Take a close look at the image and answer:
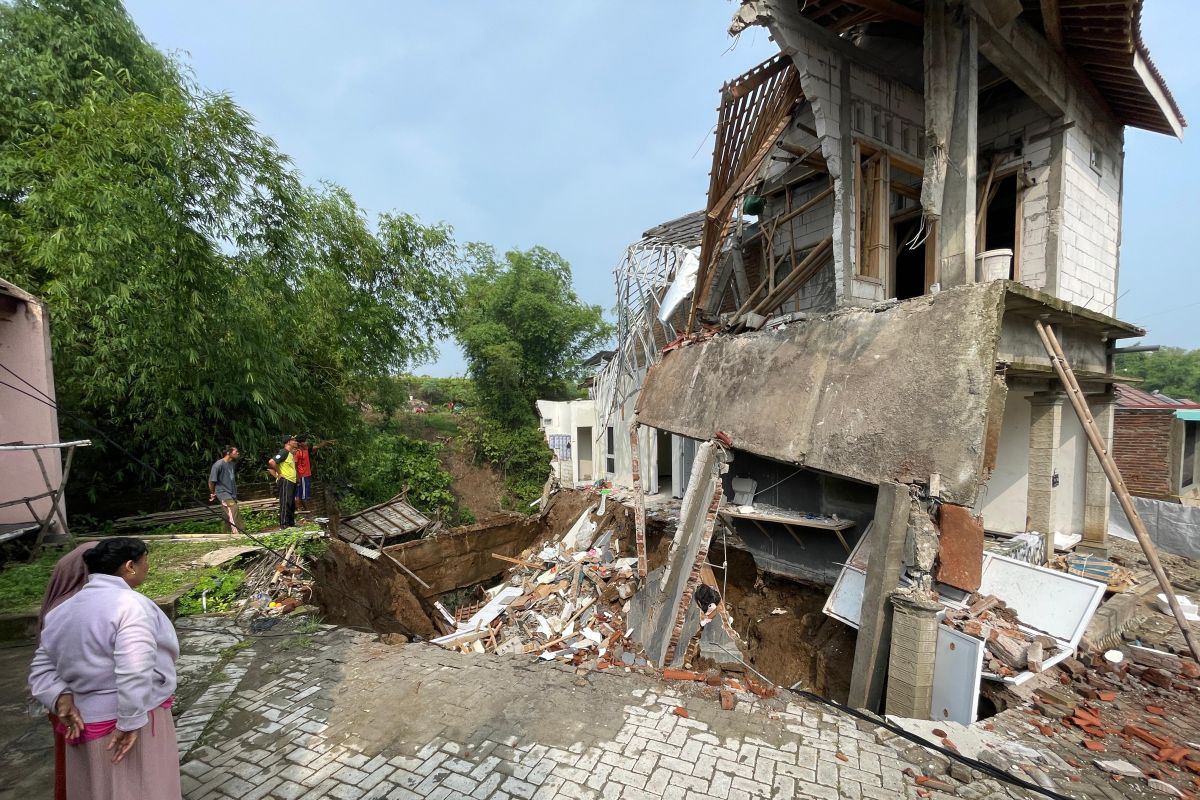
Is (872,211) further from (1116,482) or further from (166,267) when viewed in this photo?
(166,267)

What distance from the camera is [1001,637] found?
4387 mm

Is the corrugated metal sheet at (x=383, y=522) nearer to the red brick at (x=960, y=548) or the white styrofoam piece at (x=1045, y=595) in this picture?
the red brick at (x=960, y=548)

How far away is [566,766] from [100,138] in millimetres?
9871

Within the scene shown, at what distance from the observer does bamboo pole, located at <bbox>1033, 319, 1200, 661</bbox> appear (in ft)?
13.1

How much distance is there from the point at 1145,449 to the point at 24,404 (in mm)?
21803

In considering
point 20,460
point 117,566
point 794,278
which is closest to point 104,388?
point 20,460

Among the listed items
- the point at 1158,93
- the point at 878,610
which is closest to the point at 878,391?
the point at 878,610

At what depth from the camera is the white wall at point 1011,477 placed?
21.9 feet

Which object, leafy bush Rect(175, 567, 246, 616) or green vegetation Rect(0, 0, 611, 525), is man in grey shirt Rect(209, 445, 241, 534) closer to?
green vegetation Rect(0, 0, 611, 525)

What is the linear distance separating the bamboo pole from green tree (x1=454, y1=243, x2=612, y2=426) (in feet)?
51.5

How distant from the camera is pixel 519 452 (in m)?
18.0

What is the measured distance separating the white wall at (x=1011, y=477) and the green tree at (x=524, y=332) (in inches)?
572

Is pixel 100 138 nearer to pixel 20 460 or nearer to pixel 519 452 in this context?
pixel 20 460

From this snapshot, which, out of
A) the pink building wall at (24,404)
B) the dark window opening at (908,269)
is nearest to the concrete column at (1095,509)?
the dark window opening at (908,269)
